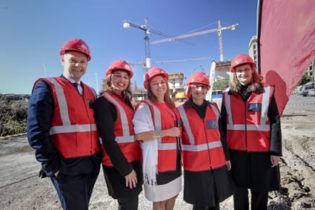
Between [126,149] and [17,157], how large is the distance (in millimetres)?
7182

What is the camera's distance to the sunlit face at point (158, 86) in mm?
2299

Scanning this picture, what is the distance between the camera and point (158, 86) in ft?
7.54

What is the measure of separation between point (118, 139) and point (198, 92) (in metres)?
1.04

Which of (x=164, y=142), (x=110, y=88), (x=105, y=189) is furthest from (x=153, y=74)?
(x=105, y=189)

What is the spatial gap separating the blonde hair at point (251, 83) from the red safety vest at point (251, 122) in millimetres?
73

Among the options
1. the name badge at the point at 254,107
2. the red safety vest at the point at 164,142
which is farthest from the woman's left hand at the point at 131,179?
the name badge at the point at 254,107

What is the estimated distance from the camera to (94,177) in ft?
6.99

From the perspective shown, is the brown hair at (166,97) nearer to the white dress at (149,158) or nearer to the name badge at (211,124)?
the white dress at (149,158)

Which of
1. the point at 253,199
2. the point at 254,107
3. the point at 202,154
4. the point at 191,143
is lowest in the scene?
the point at 253,199

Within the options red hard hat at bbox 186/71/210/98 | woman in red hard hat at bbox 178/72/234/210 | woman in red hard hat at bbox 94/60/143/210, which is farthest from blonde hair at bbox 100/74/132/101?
red hard hat at bbox 186/71/210/98

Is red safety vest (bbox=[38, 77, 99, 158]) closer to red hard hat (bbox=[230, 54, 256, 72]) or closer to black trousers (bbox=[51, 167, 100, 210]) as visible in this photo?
black trousers (bbox=[51, 167, 100, 210])

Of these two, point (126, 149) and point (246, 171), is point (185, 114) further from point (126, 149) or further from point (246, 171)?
point (246, 171)

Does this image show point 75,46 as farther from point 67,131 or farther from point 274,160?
point 274,160

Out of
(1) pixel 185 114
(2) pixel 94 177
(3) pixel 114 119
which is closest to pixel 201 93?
(1) pixel 185 114
